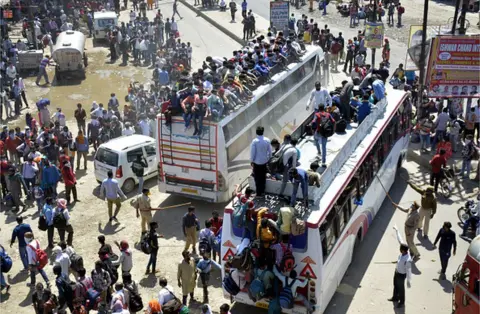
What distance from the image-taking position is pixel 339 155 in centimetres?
1346

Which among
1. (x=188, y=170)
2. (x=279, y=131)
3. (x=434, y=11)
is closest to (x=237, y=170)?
(x=188, y=170)

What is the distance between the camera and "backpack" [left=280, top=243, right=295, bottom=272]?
11305mm

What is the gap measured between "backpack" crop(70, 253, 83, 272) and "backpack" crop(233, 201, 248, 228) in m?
3.01

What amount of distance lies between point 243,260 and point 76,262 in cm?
332

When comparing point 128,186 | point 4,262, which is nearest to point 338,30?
point 128,186

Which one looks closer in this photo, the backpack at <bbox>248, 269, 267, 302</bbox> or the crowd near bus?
Answer: the backpack at <bbox>248, 269, 267, 302</bbox>

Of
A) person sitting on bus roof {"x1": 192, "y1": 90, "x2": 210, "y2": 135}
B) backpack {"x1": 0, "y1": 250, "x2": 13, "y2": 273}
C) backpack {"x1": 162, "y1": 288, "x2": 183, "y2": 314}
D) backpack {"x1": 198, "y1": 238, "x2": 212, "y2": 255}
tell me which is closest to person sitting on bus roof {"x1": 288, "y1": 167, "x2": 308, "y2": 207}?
backpack {"x1": 198, "y1": 238, "x2": 212, "y2": 255}

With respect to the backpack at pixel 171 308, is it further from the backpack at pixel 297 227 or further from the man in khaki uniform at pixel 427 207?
the man in khaki uniform at pixel 427 207

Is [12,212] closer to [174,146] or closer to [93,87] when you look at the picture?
[174,146]

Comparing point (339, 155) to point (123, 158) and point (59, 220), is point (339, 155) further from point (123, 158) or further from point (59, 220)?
point (123, 158)

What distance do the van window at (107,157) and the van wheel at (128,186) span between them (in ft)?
2.38

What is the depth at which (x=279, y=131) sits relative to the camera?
64.8ft

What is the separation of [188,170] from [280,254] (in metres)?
5.97

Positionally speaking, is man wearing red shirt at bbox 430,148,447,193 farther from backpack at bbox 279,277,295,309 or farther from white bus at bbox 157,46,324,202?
backpack at bbox 279,277,295,309
